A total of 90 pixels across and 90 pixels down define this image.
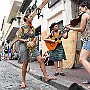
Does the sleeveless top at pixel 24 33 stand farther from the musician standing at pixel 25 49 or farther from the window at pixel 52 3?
the window at pixel 52 3

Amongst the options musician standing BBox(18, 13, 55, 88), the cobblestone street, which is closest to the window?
the cobblestone street

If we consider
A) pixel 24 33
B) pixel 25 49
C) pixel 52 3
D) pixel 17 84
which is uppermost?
pixel 52 3

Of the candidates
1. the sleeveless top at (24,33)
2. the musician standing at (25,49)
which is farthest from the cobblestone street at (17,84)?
the sleeveless top at (24,33)

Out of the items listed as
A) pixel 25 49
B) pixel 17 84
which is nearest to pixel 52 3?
pixel 17 84

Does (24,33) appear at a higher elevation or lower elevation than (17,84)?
higher

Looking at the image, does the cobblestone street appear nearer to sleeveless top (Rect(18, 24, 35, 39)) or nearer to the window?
sleeveless top (Rect(18, 24, 35, 39))

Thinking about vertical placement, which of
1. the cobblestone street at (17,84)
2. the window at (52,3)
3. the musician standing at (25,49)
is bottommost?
the cobblestone street at (17,84)

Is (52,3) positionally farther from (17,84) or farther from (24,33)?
(24,33)

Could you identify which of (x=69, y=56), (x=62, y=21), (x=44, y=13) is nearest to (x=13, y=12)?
(x=44, y=13)

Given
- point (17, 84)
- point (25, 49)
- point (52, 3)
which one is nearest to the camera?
point (25, 49)

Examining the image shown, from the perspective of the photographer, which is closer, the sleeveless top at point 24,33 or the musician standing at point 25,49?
the musician standing at point 25,49

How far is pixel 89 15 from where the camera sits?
15.9 feet

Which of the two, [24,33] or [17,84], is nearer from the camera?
[24,33]

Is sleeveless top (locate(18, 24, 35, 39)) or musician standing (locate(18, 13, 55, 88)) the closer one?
musician standing (locate(18, 13, 55, 88))
